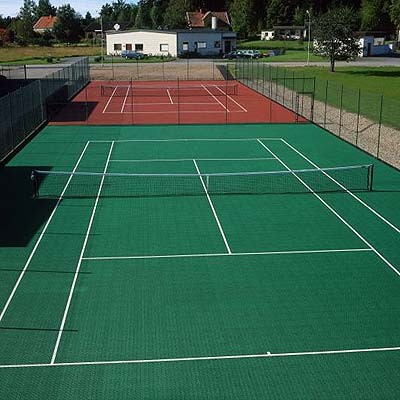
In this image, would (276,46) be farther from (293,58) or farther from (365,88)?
(365,88)

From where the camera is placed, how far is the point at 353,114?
36875 millimetres

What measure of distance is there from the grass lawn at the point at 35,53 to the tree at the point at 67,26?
1364 cm

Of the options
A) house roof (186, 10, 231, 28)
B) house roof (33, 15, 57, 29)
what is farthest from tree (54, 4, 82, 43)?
house roof (33, 15, 57, 29)

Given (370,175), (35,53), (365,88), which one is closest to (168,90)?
(365,88)

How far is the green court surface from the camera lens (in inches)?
396

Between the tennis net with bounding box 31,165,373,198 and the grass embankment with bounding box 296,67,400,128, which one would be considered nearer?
the tennis net with bounding box 31,165,373,198

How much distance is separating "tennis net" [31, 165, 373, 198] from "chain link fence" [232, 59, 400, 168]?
11.8 feet

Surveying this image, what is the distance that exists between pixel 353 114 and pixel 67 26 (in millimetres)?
91809

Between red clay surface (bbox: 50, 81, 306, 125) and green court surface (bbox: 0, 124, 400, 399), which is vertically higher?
red clay surface (bbox: 50, 81, 306, 125)

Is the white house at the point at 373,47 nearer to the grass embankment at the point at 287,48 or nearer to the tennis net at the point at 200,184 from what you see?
the grass embankment at the point at 287,48

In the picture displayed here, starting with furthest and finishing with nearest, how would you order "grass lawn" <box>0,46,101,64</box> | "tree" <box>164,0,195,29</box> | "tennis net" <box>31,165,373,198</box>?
"tree" <box>164,0,195,29</box>
"grass lawn" <box>0,46,101,64</box>
"tennis net" <box>31,165,373,198</box>

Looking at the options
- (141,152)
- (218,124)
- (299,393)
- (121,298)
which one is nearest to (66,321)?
(121,298)

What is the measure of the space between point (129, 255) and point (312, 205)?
681 centimetres

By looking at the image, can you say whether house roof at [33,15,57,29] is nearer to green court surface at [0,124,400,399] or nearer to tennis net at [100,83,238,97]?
tennis net at [100,83,238,97]
